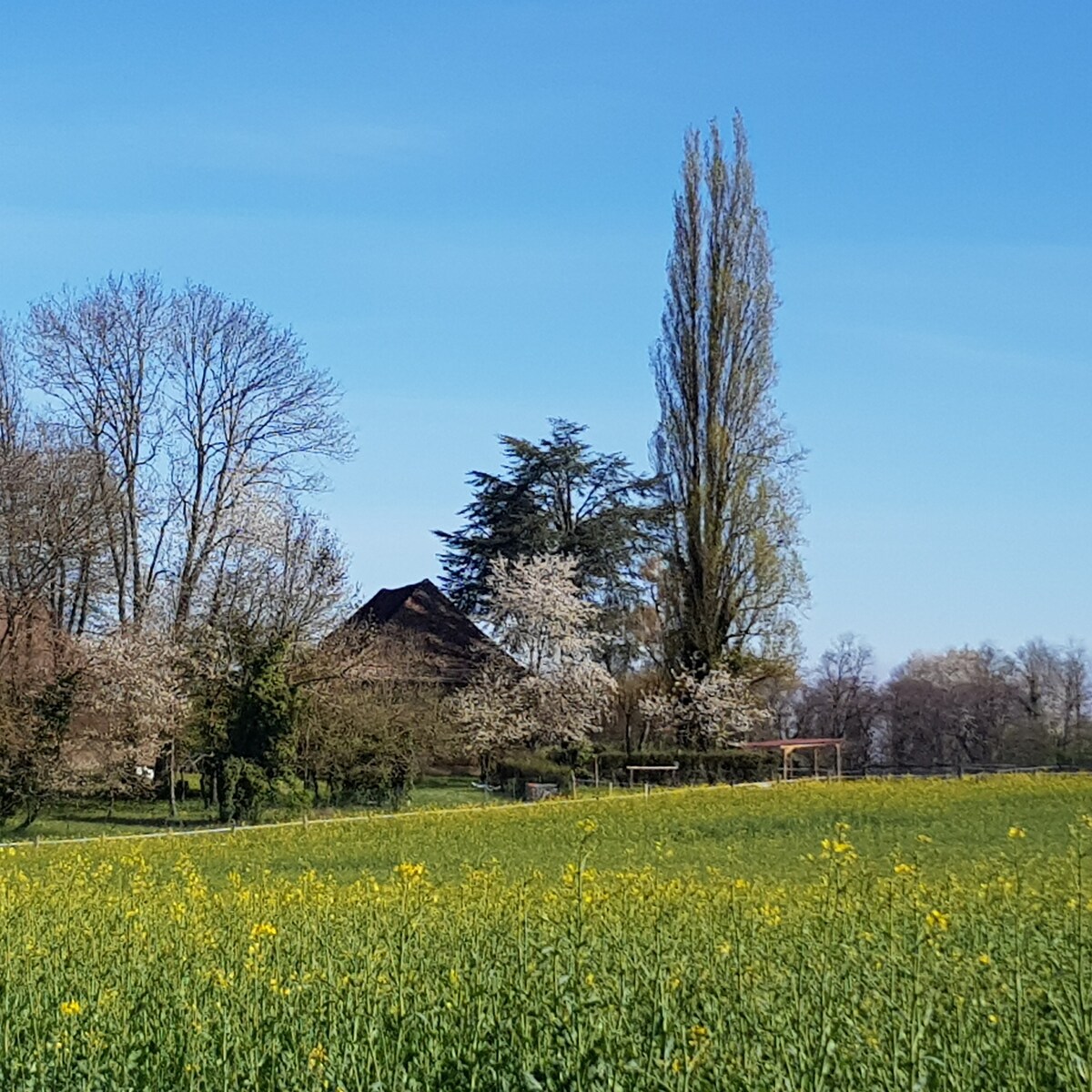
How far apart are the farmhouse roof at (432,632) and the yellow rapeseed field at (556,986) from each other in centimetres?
3461

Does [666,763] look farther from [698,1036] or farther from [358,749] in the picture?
[698,1036]

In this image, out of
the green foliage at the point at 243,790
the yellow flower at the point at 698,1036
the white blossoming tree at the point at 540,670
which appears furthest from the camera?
the white blossoming tree at the point at 540,670

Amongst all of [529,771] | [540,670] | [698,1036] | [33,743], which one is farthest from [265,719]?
[698,1036]

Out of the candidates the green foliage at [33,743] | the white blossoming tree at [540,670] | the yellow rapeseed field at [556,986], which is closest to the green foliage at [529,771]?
the white blossoming tree at [540,670]

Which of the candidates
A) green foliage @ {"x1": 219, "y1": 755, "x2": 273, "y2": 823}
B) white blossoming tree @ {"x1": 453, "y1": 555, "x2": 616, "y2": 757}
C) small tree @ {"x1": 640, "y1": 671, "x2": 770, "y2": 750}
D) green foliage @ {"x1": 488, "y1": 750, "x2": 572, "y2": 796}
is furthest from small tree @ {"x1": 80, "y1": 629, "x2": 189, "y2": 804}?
small tree @ {"x1": 640, "y1": 671, "x2": 770, "y2": 750}

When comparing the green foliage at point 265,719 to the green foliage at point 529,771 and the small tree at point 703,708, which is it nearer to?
the green foliage at point 529,771

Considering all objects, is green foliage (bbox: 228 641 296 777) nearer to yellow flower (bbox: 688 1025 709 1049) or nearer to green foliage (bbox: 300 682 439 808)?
green foliage (bbox: 300 682 439 808)

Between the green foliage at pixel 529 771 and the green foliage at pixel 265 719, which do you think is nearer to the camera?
the green foliage at pixel 265 719

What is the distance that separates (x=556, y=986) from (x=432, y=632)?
144 ft

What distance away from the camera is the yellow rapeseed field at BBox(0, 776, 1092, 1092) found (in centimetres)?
450

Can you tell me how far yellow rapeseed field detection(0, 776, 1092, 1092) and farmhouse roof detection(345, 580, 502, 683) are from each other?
114ft

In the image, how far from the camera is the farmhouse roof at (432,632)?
4559 centimetres

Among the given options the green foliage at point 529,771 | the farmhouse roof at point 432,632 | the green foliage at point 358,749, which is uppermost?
the farmhouse roof at point 432,632

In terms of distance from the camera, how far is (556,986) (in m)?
5.16
